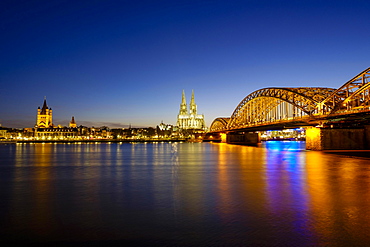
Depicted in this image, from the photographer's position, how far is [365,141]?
5497cm

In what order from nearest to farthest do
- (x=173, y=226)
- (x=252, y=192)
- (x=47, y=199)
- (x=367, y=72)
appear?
1. (x=173, y=226)
2. (x=47, y=199)
3. (x=252, y=192)
4. (x=367, y=72)

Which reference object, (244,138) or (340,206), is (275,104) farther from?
(340,206)

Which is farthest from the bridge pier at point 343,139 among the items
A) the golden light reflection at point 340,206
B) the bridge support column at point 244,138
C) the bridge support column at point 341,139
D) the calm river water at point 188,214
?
the bridge support column at point 244,138

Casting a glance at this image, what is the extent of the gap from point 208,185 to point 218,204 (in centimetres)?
597

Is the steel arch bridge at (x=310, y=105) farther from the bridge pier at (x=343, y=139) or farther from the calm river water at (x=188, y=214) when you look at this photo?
the calm river water at (x=188, y=214)

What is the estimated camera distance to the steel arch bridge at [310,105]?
46.8m

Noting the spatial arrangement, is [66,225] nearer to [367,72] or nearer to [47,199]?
[47,199]

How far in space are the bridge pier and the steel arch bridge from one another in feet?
8.85

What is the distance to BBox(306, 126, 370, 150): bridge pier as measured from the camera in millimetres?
54188

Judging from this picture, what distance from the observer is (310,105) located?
60.3 meters

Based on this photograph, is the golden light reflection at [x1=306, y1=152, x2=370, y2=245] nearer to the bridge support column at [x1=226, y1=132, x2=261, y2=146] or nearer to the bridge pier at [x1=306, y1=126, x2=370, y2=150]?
the bridge pier at [x1=306, y1=126, x2=370, y2=150]

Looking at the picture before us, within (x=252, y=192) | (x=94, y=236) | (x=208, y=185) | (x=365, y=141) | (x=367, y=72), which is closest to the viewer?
(x=94, y=236)

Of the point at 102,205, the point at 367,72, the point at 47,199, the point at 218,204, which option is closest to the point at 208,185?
the point at 218,204

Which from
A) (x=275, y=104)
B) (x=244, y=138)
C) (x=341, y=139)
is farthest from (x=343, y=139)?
(x=244, y=138)
